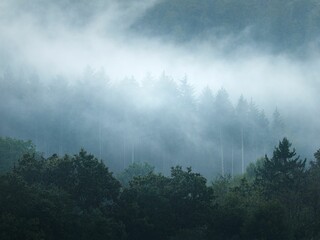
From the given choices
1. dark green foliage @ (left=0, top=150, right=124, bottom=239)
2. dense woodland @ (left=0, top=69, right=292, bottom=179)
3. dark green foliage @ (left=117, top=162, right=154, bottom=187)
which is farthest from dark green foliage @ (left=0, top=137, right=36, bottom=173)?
dark green foliage @ (left=0, top=150, right=124, bottom=239)

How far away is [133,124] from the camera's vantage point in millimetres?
132250

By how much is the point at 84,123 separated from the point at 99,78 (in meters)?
13.8

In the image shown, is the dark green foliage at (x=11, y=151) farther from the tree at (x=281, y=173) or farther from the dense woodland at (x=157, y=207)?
the tree at (x=281, y=173)

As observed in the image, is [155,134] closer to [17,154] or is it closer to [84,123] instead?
[84,123]

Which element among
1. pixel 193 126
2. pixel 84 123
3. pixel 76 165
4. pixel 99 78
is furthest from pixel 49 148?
pixel 76 165

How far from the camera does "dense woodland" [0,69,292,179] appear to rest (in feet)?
425

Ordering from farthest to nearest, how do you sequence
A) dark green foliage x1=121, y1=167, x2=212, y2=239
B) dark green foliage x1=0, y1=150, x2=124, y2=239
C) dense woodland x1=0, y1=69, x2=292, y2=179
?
dense woodland x1=0, y1=69, x2=292, y2=179 → dark green foliage x1=121, y1=167, x2=212, y2=239 → dark green foliage x1=0, y1=150, x2=124, y2=239

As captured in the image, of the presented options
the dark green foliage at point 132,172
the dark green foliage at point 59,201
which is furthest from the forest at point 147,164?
the dark green foliage at point 132,172

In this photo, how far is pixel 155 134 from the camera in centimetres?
13112

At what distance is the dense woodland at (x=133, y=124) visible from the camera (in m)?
130

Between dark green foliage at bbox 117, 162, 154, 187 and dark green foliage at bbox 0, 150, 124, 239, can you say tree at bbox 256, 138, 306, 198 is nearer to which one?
dark green foliage at bbox 0, 150, 124, 239

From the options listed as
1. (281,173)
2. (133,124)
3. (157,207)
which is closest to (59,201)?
(157,207)

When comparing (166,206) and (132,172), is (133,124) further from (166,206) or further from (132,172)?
(166,206)

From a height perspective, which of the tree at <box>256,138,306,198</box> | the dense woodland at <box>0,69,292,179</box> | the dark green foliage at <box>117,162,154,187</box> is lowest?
the tree at <box>256,138,306,198</box>
